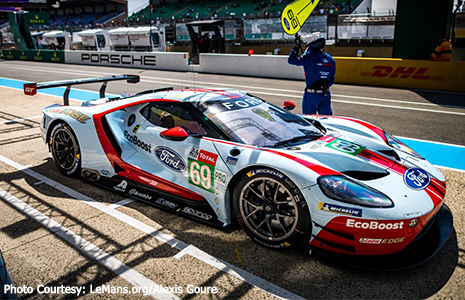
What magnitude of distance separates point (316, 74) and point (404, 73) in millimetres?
8410

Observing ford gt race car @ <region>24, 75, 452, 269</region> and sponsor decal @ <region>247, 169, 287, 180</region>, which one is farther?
sponsor decal @ <region>247, 169, 287, 180</region>

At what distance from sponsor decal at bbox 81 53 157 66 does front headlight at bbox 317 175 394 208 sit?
773 inches

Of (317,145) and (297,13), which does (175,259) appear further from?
(297,13)

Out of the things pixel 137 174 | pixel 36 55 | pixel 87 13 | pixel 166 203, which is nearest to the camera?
pixel 166 203

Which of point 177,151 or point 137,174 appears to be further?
point 137,174

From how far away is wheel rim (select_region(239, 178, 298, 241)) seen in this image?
10.1 feet

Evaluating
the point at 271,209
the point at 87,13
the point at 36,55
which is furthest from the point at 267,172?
the point at 87,13

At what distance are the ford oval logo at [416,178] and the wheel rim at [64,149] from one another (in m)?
3.74

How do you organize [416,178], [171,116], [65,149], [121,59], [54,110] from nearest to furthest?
[416,178] < [171,116] < [65,149] < [54,110] < [121,59]

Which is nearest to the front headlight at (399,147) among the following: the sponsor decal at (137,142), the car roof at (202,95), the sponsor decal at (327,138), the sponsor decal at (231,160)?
the sponsor decal at (327,138)

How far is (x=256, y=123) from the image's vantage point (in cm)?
378

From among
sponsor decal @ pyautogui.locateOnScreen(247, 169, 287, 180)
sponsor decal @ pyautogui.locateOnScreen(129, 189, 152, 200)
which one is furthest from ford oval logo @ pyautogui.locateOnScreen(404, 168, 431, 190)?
sponsor decal @ pyautogui.locateOnScreen(129, 189, 152, 200)

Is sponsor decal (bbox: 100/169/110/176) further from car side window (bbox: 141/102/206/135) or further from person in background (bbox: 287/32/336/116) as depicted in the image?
person in background (bbox: 287/32/336/116)

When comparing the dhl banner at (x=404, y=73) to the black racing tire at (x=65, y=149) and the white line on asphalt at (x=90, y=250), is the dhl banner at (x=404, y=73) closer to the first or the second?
the black racing tire at (x=65, y=149)
